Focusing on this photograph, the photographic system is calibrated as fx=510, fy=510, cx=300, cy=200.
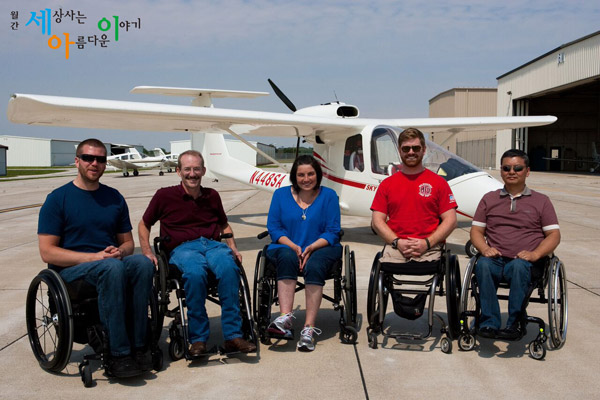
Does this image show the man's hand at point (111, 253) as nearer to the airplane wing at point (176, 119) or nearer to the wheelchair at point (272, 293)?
the wheelchair at point (272, 293)

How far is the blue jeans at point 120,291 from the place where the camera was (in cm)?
293

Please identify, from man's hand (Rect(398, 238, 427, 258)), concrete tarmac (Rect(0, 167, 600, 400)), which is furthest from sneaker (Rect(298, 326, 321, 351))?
man's hand (Rect(398, 238, 427, 258))

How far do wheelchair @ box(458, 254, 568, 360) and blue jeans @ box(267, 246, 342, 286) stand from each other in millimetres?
938

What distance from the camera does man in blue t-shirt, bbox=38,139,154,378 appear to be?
2941 mm

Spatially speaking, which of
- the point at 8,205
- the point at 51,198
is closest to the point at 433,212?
the point at 51,198

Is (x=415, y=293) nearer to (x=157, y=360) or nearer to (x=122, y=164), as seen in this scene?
(x=157, y=360)

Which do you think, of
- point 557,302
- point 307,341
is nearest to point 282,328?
point 307,341

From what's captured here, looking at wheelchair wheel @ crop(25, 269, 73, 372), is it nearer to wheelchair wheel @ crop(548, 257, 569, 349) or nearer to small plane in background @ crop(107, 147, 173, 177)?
wheelchair wheel @ crop(548, 257, 569, 349)

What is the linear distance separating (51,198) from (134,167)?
3564 centimetres

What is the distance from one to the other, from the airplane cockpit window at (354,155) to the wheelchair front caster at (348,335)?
443 cm

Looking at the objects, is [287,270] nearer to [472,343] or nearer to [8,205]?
[472,343]

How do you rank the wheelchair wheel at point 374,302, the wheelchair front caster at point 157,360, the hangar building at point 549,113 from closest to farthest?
1. the wheelchair front caster at point 157,360
2. the wheelchair wheel at point 374,302
3. the hangar building at point 549,113

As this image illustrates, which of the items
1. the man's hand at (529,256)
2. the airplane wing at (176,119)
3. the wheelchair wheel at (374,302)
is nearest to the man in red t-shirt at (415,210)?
the wheelchair wheel at (374,302)

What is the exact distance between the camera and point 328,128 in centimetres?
827
